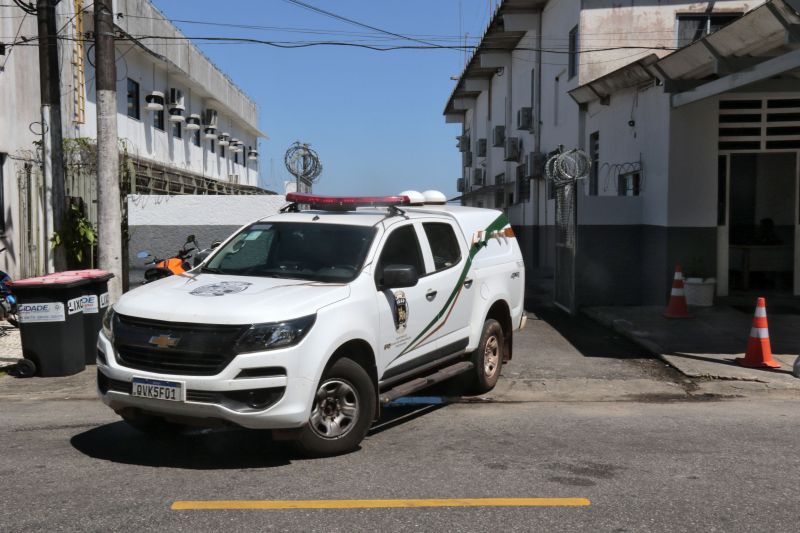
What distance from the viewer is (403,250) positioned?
272 inches

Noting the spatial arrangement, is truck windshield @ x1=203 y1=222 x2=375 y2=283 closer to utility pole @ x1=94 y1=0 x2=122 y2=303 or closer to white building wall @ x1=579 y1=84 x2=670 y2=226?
utility pole @ x1=94 y1=0 x2=122 y2=303

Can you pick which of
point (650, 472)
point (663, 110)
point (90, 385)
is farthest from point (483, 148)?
point (650, 472)

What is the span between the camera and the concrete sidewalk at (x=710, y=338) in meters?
9.05

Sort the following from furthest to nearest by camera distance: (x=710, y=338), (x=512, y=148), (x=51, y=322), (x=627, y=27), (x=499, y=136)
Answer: (x=499, y=136), (x=512, y=148), (x=627, y=27), (x=710, y=338), (x=51, y=322)

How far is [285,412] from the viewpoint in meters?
5.24

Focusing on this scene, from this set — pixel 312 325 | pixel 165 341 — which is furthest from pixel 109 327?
pixel 312 325

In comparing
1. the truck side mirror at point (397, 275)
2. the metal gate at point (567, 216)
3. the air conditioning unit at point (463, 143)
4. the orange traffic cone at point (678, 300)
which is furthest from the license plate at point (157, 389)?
the air conditioning unit at point (463, 143)

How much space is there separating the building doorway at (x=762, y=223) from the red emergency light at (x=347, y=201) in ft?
32.5

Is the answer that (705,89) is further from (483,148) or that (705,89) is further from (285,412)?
(483,148)

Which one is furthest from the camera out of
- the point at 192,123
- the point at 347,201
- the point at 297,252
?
the point at 192,123

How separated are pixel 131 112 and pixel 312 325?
19068mm

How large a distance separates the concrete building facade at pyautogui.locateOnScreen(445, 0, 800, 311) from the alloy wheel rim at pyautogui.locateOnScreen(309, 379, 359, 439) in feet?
23.6

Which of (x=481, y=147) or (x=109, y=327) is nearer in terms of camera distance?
(x=109, y=327)

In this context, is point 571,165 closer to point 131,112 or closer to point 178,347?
Result: point 178,347
